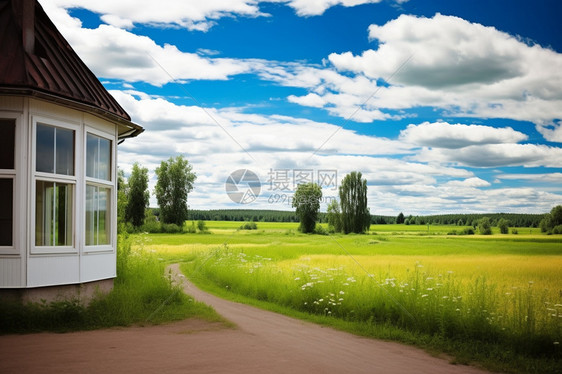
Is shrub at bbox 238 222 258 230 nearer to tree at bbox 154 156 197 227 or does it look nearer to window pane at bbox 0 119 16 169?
tree at bbox 154 156 197 227

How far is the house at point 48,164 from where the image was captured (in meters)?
11.2

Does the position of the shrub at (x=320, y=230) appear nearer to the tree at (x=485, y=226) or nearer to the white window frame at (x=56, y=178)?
the tree at (x=485, y=226)

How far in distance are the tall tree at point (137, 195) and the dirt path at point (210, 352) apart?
52.0 meters

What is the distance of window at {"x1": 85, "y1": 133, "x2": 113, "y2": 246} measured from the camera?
13.1 meters

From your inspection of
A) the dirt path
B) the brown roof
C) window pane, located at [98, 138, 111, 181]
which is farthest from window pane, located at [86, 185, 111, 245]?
the dirt path

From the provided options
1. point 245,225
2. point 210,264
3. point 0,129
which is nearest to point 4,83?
point 0,129

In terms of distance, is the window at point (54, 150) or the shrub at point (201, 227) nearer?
the window at point (54, 150)

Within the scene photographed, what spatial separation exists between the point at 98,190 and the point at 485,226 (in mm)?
43548

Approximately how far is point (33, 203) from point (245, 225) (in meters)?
53.6

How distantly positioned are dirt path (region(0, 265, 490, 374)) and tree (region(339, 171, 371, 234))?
53.0 meters

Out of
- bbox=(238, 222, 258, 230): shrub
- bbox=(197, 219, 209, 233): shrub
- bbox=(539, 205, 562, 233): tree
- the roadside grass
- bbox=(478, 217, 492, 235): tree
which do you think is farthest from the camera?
bbox=(238, 222, 258, 230): shrub

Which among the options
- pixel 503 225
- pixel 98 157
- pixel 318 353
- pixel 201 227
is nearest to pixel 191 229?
pixel 201 227

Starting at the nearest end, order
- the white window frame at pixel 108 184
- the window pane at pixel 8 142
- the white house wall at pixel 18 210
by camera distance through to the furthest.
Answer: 1. the white house wall at pixel 18 210
2. the window pane at pixel 8 142
3. the white window frame at pixel 108 184

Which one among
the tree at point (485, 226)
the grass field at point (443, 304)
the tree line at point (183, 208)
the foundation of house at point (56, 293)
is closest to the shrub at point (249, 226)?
the tree line at point (183, 208)
